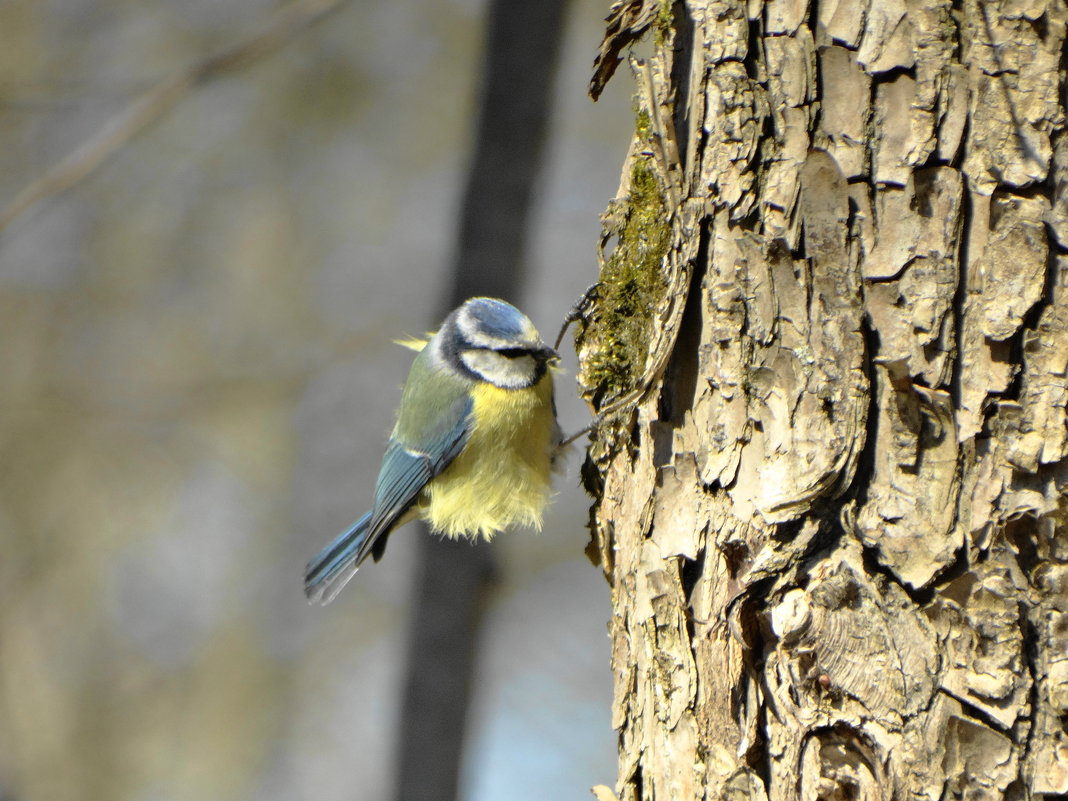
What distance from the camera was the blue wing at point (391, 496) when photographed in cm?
243

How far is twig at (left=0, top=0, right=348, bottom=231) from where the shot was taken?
63.5 inches

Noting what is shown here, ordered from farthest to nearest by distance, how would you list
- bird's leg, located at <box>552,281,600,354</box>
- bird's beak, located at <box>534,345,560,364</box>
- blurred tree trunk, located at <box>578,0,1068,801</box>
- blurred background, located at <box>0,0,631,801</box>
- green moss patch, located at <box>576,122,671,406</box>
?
blurred background, located at <box>0,0,631,801</box>, bird's beak, located at <box>534,345,560,364</box>, bird's leg, located at <box>552,281,600,354</box>, green moss patch, located at <box>576,122,671,406</box>, blurred tree trunk, located at <box>578,0,1068,801</box>

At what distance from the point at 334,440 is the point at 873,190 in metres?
3.66

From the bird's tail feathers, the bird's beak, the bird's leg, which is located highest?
the bird's beak

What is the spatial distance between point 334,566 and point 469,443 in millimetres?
544

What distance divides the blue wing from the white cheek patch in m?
0.09

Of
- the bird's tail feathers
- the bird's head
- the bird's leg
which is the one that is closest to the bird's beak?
the bird's head

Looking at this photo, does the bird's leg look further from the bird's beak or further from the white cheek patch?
the white cheek patch

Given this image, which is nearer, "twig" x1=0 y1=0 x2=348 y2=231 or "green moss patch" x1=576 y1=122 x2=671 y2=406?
"green moss patch" x1=576 y1=122 x2=671 y2=406

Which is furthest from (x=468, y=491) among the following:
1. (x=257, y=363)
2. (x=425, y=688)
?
(x=257, y=363)

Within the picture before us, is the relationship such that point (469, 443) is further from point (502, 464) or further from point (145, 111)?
point (145, 111)

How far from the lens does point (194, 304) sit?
4.62 m

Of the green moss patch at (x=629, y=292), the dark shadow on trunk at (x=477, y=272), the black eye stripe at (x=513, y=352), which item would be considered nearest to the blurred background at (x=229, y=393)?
the dark shadow on trunk at (x=477, y=272)

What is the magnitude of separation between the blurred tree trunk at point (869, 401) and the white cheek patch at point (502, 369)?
105 centimetres
